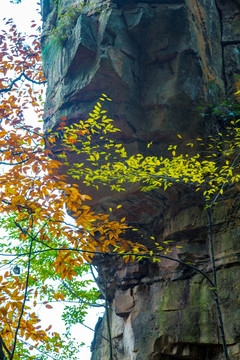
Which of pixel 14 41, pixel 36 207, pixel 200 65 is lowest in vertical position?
pixel 36 207

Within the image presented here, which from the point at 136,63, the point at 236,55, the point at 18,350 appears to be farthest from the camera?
the point at 18,350

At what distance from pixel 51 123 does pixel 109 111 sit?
5.32ft

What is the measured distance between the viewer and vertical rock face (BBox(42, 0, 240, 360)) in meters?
8.67

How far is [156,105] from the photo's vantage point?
365 inches

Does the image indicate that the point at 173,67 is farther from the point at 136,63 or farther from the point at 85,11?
the point at 85,11

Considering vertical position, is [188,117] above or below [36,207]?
above

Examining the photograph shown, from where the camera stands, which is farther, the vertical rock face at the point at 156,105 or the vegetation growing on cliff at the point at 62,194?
the vertical rock face at the point at 156,105

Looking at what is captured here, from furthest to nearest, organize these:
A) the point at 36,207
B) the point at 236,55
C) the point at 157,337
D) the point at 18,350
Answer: the point at 18,350 → the point at 236,55 → the point at 157,337 → the point at 36,207

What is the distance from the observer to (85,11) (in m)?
9.77

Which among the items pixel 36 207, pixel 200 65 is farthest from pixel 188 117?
pixel 36 207

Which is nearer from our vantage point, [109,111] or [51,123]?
[109,111]

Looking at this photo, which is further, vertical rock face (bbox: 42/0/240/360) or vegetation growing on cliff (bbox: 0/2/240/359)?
vertical rock face (bbox: 42/0/240/360)

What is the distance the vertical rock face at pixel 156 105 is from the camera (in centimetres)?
867

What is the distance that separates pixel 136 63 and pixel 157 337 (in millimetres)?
6212
